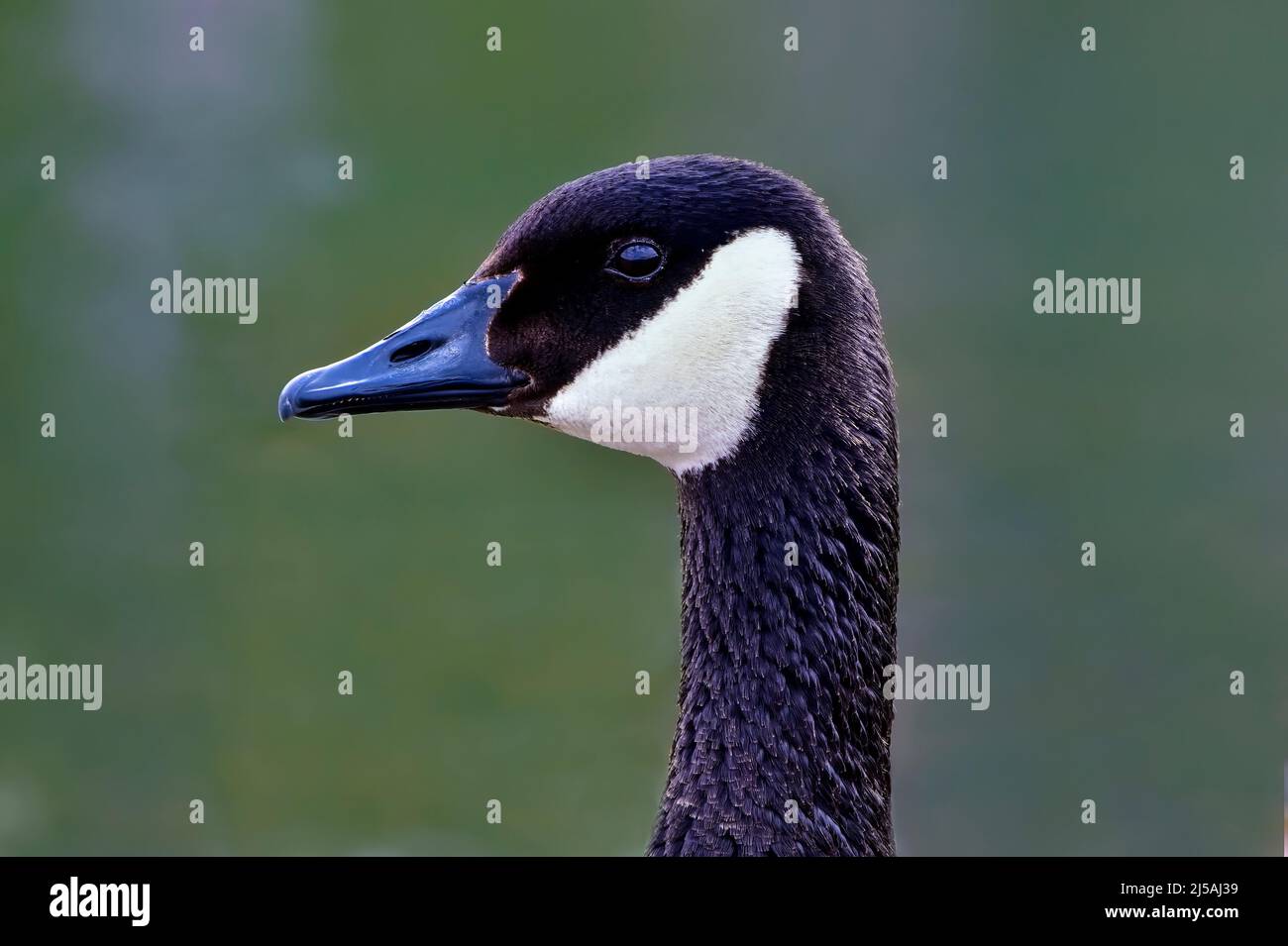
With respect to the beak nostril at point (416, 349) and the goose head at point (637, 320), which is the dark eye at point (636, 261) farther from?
A: the beak nostril at point (416, 349)

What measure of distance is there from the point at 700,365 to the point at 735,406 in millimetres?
90

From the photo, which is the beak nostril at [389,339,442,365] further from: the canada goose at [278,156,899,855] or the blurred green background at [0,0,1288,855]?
the blurred green background at [0,0,1288,855]

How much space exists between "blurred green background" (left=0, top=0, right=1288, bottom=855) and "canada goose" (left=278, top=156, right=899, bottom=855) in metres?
2.53

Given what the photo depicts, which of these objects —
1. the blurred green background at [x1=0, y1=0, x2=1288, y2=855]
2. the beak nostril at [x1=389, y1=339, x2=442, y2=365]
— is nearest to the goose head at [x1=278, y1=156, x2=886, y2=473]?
the beak nostril at [x1=389, y1=339, x2=442, y2=365]

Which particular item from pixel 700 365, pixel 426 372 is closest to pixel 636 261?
pixel 700 365

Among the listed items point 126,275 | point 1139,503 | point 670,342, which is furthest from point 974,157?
point 670,342

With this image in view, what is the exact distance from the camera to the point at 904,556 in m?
5.82

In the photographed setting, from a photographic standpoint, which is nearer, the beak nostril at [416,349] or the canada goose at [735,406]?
the canada goose at [735,406]

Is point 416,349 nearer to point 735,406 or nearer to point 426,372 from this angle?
point 426,372

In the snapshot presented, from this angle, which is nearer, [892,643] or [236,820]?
[892,643]

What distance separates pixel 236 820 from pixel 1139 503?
3513 millimetres

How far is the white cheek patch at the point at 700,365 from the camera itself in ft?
8.31

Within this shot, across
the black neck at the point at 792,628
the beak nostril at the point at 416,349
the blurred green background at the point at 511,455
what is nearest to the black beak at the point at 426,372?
the beak nostril at the point at 416,349
